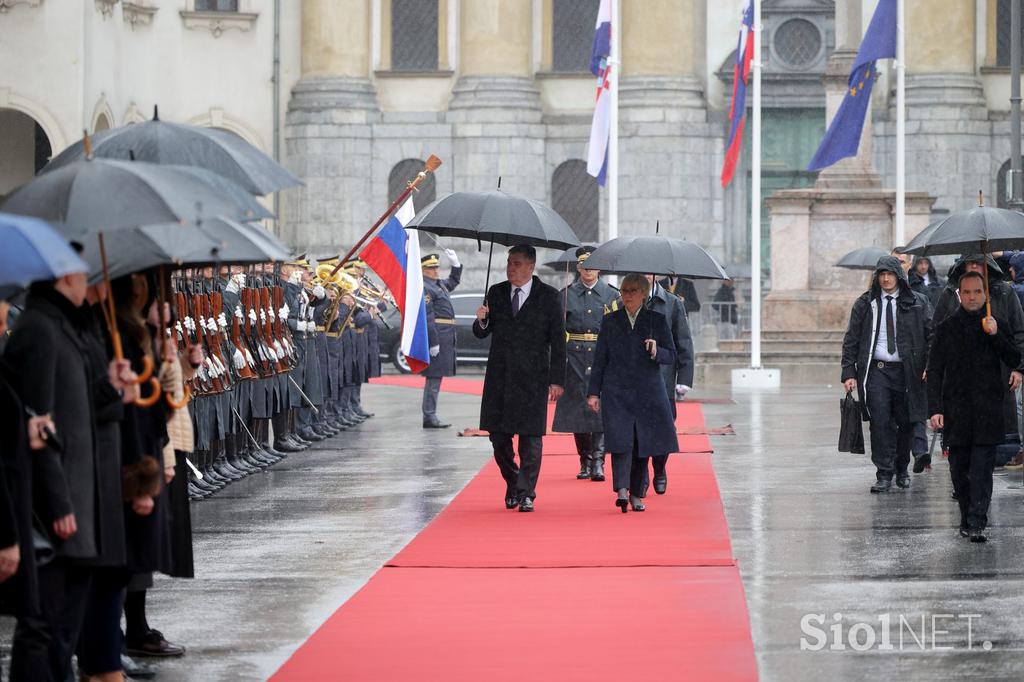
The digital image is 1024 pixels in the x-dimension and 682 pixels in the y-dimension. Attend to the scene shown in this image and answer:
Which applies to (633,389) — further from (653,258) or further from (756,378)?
(756,378)

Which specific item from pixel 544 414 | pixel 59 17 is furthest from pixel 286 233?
pixel 544 414

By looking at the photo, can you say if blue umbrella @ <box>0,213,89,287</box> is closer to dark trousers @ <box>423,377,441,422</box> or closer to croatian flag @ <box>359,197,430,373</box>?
croatian flag @ <box>359,197,430,373</box>

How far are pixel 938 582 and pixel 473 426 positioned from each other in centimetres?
1228

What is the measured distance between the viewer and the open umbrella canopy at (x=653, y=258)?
14828 millimetres

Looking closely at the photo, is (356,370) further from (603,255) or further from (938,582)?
(938,582)

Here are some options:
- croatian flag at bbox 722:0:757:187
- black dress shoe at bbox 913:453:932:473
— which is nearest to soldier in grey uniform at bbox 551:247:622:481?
black dress shoe at bbox 913:453:932:473

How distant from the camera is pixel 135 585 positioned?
8.59 meters

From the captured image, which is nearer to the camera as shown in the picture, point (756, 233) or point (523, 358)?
point (523, 358)

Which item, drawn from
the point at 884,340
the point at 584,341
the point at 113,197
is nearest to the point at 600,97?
the point at 584,341

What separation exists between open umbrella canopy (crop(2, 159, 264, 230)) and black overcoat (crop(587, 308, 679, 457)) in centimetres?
650

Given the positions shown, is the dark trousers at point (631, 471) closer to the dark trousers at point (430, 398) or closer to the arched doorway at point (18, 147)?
the dark trousers at point (430, 398)

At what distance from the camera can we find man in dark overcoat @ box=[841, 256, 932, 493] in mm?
15023

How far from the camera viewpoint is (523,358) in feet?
45.7

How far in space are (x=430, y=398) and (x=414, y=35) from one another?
23560mm
